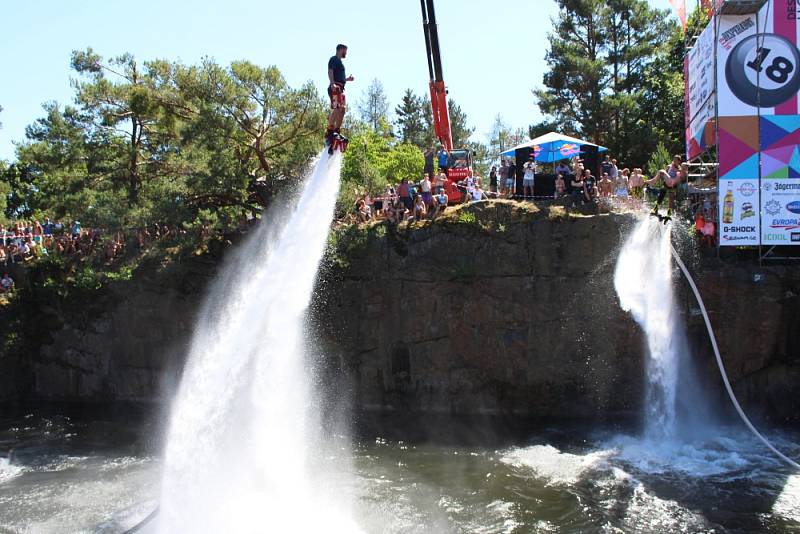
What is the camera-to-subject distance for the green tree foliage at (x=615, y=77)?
114ft

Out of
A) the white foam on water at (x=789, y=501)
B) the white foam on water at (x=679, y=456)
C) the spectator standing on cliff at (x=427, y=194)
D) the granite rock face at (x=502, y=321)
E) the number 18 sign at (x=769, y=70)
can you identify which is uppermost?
the number 18 sign at (x=769, y=70)

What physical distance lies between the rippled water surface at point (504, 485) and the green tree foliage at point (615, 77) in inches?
806

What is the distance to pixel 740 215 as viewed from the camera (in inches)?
726

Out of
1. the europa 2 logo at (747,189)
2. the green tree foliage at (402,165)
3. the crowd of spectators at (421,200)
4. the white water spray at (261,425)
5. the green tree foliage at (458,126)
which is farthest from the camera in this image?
the green tree foliage at (458,126)

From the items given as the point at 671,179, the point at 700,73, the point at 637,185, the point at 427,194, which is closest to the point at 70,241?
the point at 427,194

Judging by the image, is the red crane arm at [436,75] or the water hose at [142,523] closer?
the water hose at [142,523]

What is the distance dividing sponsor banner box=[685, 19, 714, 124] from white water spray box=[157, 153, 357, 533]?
35.6ft

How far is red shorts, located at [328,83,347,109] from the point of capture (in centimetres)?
1390

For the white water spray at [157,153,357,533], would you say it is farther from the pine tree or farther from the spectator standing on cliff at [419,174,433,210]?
the pine tree

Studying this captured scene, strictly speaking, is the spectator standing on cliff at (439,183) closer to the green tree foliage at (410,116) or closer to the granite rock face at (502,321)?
the granite rock face at (502,321)

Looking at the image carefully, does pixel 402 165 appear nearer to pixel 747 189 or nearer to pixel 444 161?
pixel 444 161

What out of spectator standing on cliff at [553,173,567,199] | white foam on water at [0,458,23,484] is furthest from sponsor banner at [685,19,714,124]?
white foam on water at [0,458,23,484]

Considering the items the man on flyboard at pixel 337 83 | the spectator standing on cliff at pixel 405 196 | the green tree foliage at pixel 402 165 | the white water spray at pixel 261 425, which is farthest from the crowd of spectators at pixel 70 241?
the green tree foliage at pixel 402 165

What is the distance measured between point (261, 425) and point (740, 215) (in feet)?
42.9
